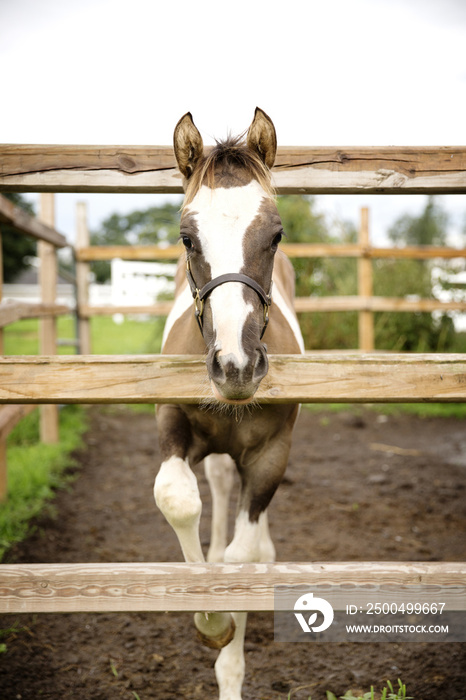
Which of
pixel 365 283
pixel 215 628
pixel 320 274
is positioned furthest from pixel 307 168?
pixel 320 274

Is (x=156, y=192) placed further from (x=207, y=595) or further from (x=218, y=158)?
(x=207, y=595)

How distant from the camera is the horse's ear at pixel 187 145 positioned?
188 centimetres

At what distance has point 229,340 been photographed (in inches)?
60.7

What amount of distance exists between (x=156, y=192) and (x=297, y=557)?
2.35 meters

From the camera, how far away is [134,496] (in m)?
4.42

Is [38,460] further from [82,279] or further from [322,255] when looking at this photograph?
[322,255]

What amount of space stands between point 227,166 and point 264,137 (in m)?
0.18

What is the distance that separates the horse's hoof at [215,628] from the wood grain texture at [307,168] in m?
1.59

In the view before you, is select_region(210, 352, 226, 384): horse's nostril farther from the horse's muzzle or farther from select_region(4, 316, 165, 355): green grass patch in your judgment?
select_region(4, 316, 165, 355): green grass patch

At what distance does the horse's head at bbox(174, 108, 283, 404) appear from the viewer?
1559 mm

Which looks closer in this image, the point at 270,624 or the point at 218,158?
the point at 218,158

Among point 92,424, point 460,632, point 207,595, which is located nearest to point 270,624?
point 460,632

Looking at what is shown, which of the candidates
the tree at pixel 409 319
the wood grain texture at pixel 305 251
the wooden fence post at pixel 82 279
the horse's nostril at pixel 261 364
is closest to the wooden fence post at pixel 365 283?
the wood grain texture at pixel 305 251

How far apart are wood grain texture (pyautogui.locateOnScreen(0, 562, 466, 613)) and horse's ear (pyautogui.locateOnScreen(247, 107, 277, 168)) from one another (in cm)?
138
